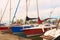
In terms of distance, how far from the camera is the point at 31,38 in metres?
19.5

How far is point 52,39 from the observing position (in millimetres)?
9898

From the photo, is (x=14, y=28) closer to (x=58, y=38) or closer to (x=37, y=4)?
(x=37, y=4)

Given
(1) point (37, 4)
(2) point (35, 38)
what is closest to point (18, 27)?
(1) point (37, 4)

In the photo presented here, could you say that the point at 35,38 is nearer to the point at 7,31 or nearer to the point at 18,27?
the point at 18,27

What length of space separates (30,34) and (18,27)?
16.0 ft

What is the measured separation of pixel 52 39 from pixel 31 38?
31.7ft

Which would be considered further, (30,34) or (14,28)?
(14,28)

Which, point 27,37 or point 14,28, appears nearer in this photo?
point 27,37

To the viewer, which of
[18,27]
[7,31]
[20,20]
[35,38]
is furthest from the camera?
[20,20]

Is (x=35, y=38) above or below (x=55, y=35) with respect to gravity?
below

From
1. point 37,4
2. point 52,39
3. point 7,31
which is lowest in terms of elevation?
point 7,31

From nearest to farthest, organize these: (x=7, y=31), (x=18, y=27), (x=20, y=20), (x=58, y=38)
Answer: (x=58, y=38), (x=18, y=27), (x=7, y=31), (x=20, y=20)

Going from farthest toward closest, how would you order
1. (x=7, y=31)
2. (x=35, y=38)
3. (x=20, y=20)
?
(x=20, y=20) → (x=7, y=31) → (x=35, y=38)

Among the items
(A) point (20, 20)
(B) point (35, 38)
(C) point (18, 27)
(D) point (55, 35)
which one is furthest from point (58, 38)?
(A) point (20, 20)
